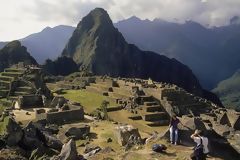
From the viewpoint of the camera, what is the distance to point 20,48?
141375mm

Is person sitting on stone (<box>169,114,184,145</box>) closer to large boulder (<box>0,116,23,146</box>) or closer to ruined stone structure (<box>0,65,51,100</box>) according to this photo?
large boulder (<box>0,116,23,146</box>)

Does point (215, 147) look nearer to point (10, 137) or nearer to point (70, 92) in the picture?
→ point (10, 137)

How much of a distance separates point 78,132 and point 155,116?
22842 millimetres

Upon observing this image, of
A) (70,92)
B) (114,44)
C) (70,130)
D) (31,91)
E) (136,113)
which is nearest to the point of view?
(70,130)

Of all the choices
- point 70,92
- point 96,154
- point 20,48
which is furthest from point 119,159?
point 20,48

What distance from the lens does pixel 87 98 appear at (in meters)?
66.8

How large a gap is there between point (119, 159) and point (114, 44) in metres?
172

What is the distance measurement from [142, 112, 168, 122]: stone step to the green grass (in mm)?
6842

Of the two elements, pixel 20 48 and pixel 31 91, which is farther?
pixel 20 48

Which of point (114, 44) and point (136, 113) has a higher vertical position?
point (114, 44)

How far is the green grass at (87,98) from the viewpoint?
197 ft

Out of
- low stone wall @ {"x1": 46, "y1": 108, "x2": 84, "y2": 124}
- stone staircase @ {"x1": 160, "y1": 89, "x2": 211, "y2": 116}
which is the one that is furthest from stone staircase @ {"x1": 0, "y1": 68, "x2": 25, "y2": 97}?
low stone wall @ {"x1": 46, "y1": 108, "x2": 84, "y2": 124}

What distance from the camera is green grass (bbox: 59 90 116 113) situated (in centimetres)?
5994

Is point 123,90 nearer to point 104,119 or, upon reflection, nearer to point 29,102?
point 29,102
